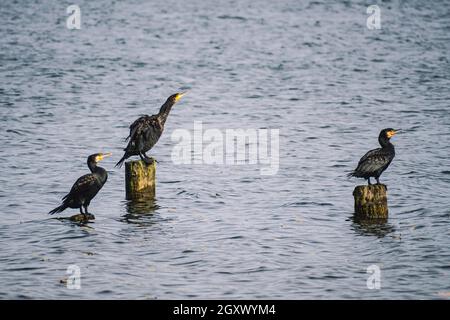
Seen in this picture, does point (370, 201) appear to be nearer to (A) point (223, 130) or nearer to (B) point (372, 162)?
(B) point (372, 162)

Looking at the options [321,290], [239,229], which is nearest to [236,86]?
[239,229]

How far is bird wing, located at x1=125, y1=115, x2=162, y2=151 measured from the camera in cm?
1864

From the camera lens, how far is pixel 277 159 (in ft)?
82.0

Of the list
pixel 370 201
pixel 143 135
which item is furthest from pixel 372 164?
pixel 143 135

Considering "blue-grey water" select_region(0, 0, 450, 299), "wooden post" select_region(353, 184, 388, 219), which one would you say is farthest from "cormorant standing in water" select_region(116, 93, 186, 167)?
"wooden post" select_region(353, 184, 388, 219)

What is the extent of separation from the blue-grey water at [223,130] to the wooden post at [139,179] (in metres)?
0.29

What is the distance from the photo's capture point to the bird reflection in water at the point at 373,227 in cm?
1714

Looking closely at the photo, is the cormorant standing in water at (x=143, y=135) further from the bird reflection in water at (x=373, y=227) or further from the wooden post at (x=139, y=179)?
the bird reflection in water at (x=373, y=227)

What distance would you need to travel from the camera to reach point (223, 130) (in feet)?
94.9

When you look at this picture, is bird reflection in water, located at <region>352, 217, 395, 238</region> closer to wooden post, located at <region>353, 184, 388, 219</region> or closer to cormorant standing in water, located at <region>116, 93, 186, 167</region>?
wooden post, located at <region>353, 184, 388, 219</region>

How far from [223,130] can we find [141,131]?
33.9ft

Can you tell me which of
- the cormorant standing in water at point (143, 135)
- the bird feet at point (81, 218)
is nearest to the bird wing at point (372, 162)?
the cormorant standing in water at point (143, 135)

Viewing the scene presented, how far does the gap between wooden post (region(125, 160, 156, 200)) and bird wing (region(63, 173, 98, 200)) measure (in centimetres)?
141

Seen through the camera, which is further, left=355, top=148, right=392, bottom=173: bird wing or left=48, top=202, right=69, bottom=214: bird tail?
left=355, top=148, right=392, bottom=173: bird wing
